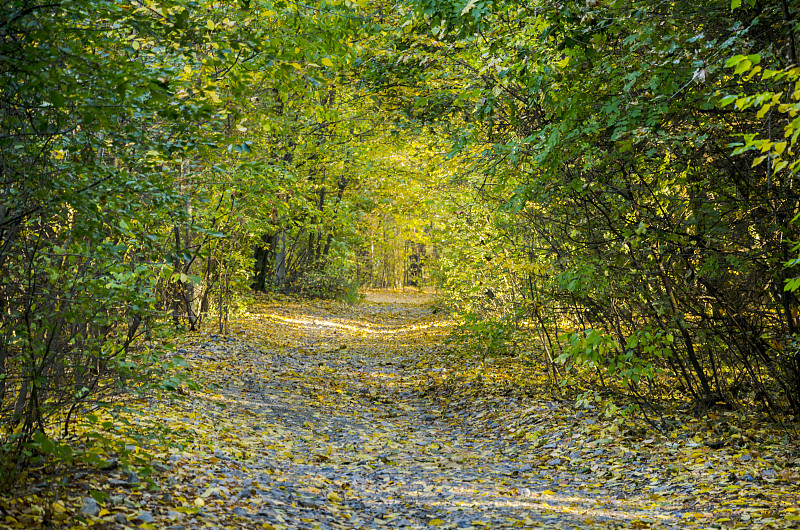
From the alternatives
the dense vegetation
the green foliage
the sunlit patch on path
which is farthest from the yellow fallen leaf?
the green foliage

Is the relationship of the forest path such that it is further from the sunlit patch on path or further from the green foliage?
the green foliage

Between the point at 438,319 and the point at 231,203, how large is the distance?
9.43 meters

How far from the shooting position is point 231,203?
1000 cm

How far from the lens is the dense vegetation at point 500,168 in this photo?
327 cm

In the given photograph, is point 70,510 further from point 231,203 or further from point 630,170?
point 231,203

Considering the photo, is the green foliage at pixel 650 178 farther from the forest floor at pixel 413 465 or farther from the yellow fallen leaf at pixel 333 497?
the yellow fallen leaf at pixel 333 497

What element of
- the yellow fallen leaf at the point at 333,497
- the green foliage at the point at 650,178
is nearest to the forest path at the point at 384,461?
the yellow fallen leaf at the point at 333,497

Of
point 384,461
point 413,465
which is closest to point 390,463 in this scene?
point 384,461

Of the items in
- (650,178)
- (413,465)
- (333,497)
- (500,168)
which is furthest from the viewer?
(500,168)

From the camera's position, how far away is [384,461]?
602 cm

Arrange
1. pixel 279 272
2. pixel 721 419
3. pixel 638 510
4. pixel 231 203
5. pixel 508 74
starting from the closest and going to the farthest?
pixel 638 510 → pixel 508 74 → pixel 721 419 → pixel 231 203 → pixel 279 272

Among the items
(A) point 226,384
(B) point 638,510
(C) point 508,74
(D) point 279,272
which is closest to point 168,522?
(B) point 638,510

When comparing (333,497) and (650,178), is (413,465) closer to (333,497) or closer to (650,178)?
(333,497)

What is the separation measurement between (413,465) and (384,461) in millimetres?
306
